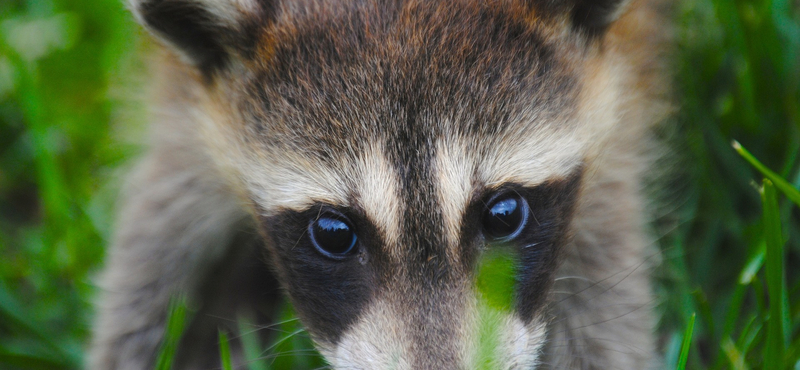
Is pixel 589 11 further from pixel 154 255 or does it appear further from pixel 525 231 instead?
pixel 154 255

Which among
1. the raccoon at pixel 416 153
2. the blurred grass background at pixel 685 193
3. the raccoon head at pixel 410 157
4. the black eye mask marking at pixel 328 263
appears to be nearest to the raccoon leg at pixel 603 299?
the raccoon at pixel 416 153

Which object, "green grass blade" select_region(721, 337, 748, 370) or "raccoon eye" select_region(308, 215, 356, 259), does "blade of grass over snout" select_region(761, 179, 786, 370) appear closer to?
"green grass blade" select_region(721, 337, 748, 370)

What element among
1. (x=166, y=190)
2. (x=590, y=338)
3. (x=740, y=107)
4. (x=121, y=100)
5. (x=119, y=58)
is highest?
(x=119, y=58)

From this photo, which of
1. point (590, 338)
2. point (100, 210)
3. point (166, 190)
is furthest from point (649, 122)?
point (100, 210)

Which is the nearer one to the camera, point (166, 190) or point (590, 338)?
point (590, 338)

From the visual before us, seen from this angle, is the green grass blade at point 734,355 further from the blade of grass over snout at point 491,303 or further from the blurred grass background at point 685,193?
the blade of grass over snout at point 491,303

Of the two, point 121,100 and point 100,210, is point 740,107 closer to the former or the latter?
point 121,100

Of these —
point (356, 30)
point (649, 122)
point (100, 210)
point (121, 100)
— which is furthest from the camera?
point (100, 210)
